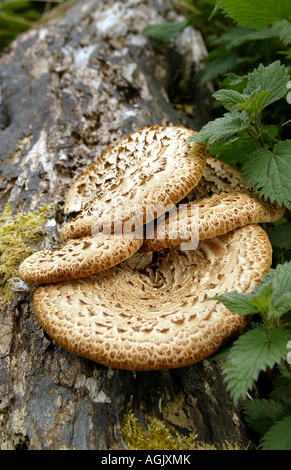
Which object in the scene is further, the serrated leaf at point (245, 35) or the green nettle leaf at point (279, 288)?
the serrated leaf at point (245, 35)

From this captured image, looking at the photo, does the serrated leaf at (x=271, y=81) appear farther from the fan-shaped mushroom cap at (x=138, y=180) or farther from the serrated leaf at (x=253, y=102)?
the fan-shaped mushroom cap at (x=138, y=180)

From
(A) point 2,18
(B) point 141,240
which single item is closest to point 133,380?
(B) point 141,240

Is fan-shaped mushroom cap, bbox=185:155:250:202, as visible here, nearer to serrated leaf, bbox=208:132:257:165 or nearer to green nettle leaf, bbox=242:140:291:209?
serrated leaf, bbox=208:132:257:165

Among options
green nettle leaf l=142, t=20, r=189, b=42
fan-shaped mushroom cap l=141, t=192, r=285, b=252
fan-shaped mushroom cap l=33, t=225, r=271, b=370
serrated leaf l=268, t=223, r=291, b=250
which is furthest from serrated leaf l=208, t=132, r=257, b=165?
green nettle leaf l=142, t=20, r=189, b=42

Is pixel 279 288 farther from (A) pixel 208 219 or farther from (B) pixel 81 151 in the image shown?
(B) pixel 81 151

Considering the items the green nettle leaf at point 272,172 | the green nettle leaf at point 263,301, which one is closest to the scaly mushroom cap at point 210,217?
the green nettle leaf at point 272,172
